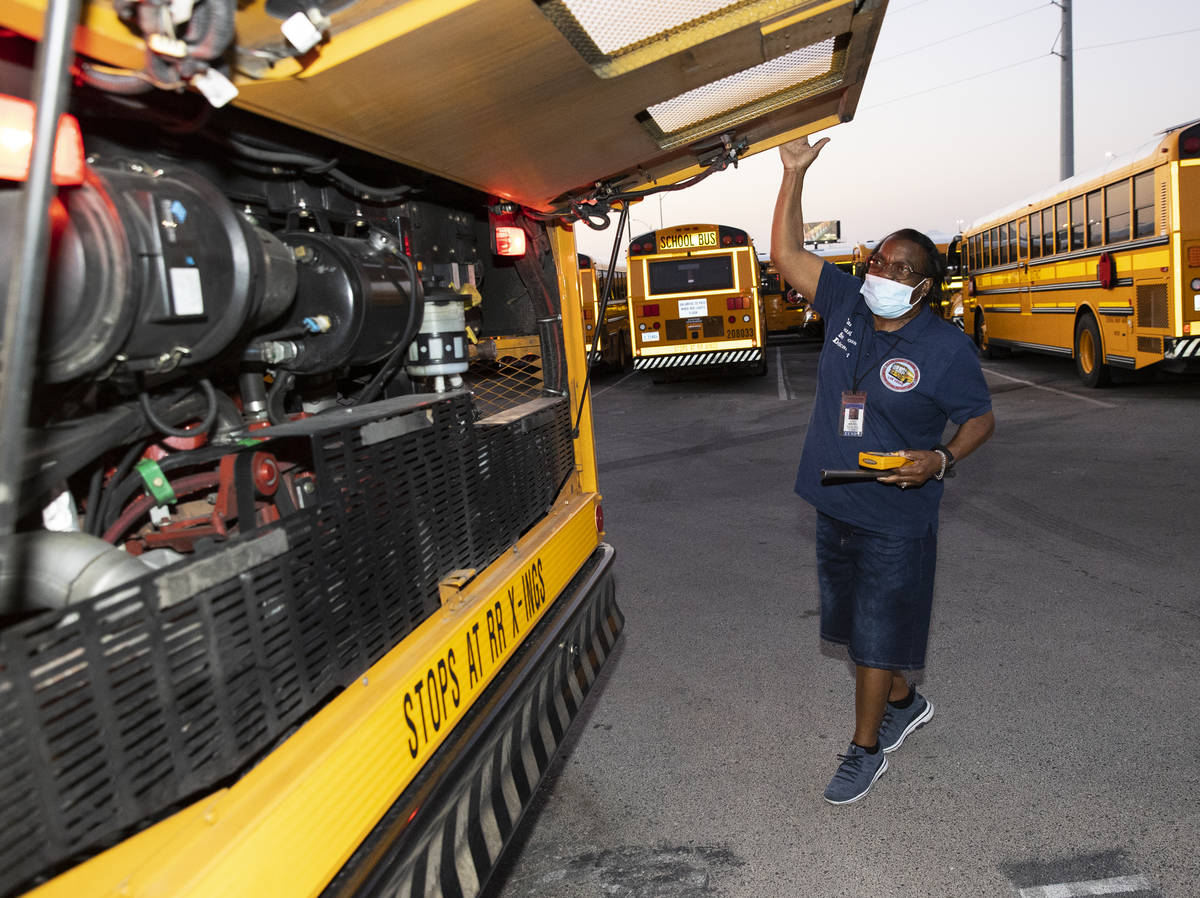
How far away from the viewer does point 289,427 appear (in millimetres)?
1966

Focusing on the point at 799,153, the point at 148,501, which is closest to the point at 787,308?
the point at 799,153

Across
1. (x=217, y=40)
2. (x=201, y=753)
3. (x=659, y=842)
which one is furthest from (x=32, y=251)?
(x=659, y=842)

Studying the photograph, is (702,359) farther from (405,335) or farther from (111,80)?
(111,80)

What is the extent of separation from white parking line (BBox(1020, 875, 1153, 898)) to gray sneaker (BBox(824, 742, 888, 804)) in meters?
0.65

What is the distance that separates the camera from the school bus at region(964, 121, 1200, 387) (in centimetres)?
1082

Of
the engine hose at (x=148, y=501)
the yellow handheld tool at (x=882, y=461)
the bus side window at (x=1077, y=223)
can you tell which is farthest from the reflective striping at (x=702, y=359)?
the engine hose at (x=148, y=501)

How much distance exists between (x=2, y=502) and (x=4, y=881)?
1.72 ft

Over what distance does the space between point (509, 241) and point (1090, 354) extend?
13018 millimetres

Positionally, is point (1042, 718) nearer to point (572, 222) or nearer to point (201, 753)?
point (572, 222)

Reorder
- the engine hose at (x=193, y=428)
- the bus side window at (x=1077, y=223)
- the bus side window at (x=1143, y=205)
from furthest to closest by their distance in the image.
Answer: the bus side window at (x=1077, y=223), the bus side window at (x=1143, y=205), the engine hose at (x=193, y=428)

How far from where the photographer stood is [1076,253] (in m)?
13.8

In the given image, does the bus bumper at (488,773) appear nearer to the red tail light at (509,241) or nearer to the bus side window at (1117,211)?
the red tail light at (509,241)

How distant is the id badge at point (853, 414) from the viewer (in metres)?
3.21

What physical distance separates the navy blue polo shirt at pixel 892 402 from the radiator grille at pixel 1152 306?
9.66 m
